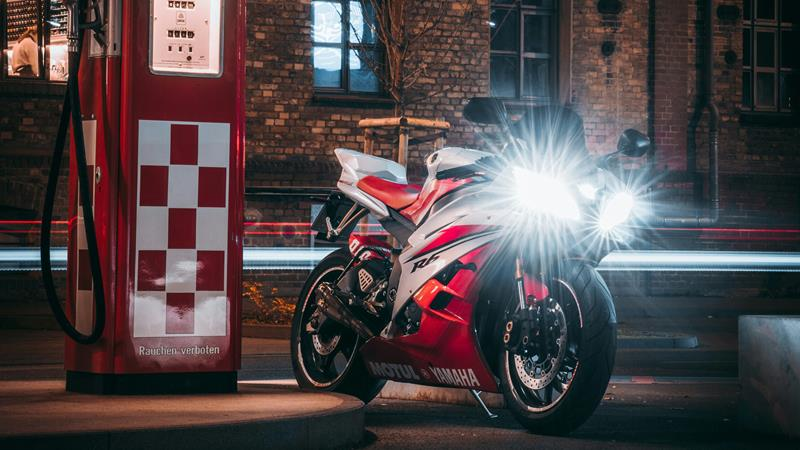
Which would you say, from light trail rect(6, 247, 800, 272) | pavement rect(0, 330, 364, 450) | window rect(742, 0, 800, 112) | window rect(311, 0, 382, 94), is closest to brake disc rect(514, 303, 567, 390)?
pavement rect(0, 330, 364, 450)

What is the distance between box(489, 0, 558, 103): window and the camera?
18422 mm

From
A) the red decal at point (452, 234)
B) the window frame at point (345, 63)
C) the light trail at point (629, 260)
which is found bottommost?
the light trail at point (629, 260)

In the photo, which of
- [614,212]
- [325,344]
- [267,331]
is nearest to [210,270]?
[325,344]

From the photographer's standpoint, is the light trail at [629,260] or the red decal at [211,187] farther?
the light trail at [629,260]

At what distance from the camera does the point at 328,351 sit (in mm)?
6539

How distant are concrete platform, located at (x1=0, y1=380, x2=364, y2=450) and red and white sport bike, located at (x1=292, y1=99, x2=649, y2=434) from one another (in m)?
0.49

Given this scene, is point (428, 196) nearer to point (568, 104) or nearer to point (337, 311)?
point (337, 311)

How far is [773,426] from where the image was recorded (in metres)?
5.91

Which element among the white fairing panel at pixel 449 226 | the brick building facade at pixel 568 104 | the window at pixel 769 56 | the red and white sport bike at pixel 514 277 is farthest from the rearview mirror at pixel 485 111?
the window at pixel 769 56

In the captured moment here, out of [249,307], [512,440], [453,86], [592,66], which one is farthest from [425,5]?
[512,440]

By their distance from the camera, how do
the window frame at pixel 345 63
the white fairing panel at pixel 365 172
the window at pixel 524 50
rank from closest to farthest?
the white fairing panel at pixel 365 172
the window frame at pixel 345 63
the window at pixel 524 50

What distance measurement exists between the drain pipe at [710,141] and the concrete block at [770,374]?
41.2 feet

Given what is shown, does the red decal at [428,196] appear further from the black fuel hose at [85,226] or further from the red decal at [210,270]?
the black fuel hose at [85,226]

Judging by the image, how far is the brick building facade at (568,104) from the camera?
666 inches
